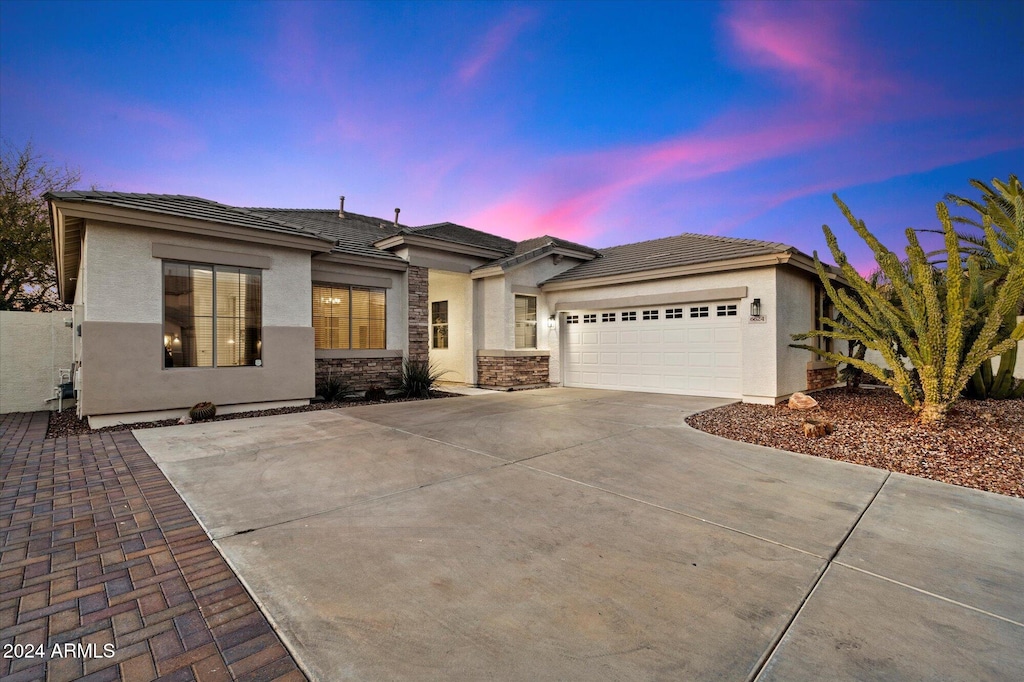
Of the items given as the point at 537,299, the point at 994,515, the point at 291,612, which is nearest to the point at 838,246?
the point at 994,515

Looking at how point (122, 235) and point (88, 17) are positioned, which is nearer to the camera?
point (122, 235)

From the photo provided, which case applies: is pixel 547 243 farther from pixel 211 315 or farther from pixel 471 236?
pixel 211 315

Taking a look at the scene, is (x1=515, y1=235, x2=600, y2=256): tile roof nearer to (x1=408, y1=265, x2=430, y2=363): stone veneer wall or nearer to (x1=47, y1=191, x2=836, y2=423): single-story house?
(x1=47, y1=191, x2=836, y2=423): single-story house

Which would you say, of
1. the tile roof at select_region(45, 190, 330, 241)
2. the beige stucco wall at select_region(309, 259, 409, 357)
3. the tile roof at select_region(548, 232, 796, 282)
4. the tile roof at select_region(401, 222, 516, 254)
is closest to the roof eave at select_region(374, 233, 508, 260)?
the beige stucco wall at select_region(309, 259, 409, 357)

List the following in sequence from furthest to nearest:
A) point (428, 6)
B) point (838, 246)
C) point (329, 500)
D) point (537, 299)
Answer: point (537, 299) → point (428, 6) → point (838, 246) → point (329, 500)

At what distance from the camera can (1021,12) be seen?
10.2 metres

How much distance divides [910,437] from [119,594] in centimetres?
829

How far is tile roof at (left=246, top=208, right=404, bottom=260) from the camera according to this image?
38.4 feet

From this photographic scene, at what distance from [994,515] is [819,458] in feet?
5.96

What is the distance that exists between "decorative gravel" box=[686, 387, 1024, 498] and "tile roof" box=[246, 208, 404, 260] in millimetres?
8996

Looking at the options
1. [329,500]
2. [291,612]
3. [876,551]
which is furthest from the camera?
[329,500]

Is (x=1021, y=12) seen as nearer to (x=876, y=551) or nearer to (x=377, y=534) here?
(x=876, y=551)

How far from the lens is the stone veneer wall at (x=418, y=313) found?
12216 millimetres

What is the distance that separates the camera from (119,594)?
8.38ft
